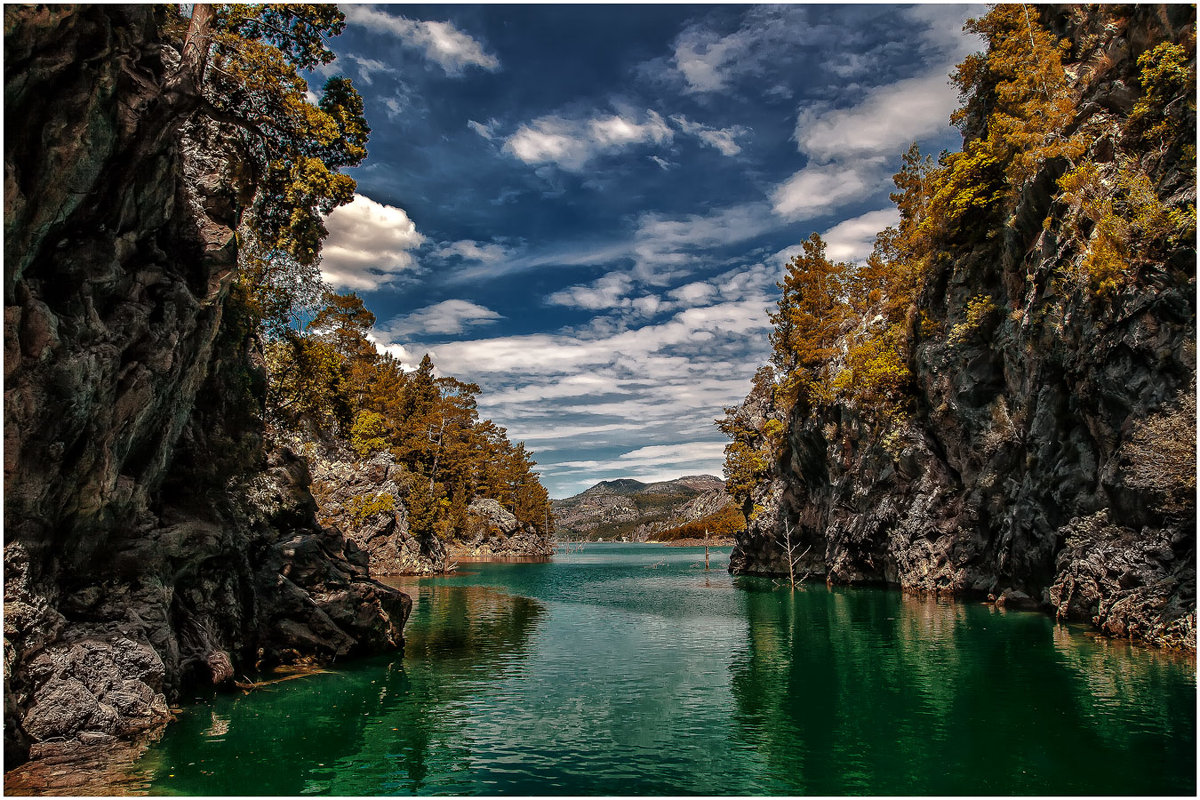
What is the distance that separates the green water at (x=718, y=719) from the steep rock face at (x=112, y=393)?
2.52 m

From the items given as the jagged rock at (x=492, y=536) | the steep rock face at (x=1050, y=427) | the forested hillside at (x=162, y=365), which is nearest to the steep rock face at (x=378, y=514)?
the jagged rock at (x=492, y=536)

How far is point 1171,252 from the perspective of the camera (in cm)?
2470

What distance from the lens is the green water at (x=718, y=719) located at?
46.2 ft

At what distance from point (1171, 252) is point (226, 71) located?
108ft

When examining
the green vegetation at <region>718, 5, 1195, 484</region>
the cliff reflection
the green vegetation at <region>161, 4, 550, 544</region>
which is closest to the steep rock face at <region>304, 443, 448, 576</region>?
the green vegetation at <region>161, 4, 550, 544</region>

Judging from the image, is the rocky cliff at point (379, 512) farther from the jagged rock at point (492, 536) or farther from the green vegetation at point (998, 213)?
the green vegetation at point (998, 213)

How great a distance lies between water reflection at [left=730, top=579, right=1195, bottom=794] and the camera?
45.8 ft

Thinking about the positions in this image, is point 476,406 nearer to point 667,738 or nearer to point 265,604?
point 265,604

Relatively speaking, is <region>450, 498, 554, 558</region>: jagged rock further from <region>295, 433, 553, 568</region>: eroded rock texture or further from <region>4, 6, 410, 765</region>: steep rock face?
<region>4, 6, 410, 765</region>: steep rock face

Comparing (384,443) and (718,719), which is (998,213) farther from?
(384,443)

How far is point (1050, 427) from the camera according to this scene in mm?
32812

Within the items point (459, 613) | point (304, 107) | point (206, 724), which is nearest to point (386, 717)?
point (206, 724)

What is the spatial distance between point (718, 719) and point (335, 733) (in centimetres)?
1058

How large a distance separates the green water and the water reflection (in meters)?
0.08
